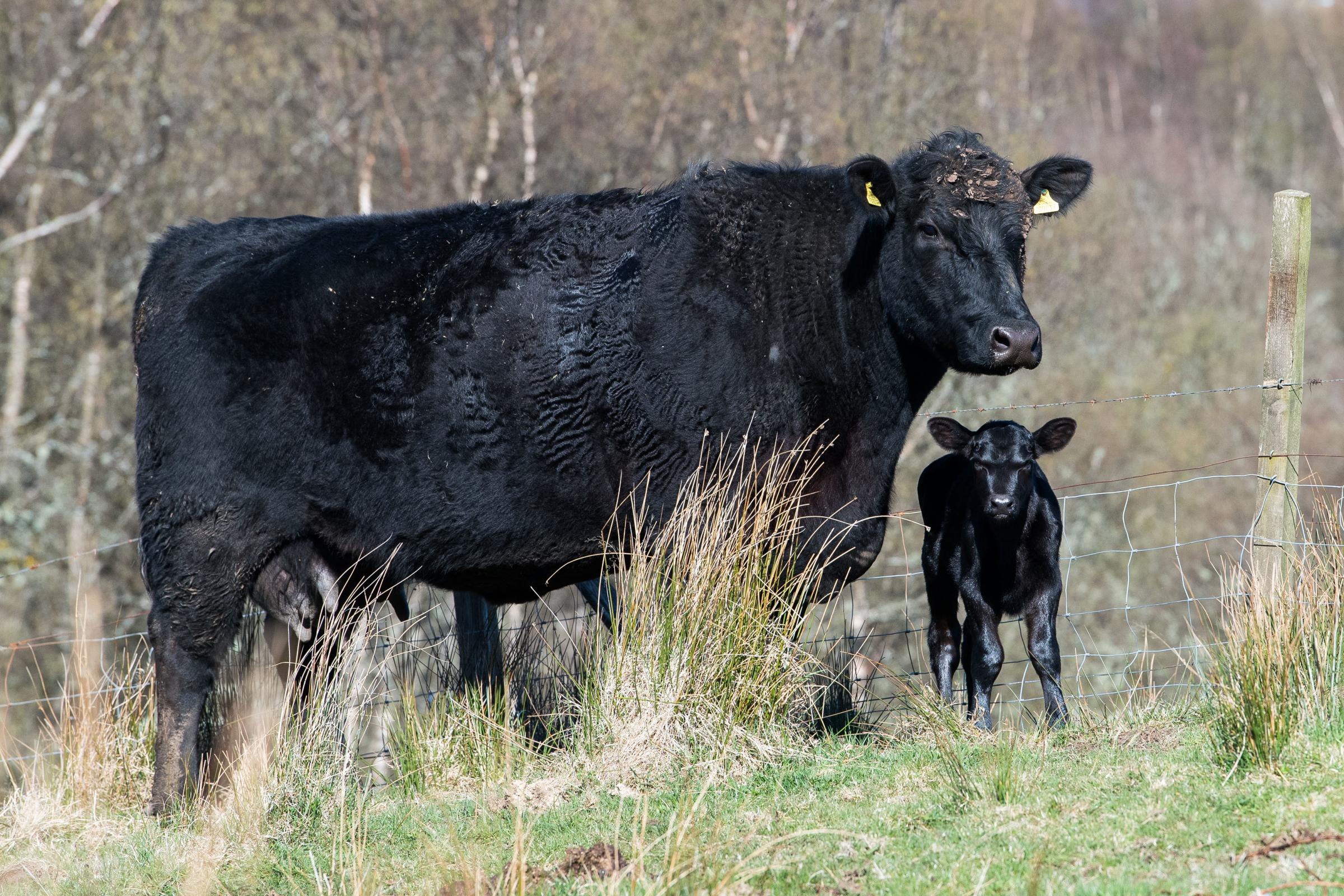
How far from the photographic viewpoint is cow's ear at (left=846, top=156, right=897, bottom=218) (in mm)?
5887

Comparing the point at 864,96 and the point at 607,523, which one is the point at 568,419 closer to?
the point at 607,523

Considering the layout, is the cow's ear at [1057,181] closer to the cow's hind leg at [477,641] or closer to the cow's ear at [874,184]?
the cow's ear at [874,184]

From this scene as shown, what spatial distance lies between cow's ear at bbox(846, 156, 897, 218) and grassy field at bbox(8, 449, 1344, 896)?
1.25 m

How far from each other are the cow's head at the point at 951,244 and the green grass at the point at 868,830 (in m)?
1.80

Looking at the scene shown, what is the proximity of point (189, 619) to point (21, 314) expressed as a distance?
53.0ft

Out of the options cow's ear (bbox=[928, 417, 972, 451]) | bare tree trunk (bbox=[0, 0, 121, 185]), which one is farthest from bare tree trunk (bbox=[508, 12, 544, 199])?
cow's ear (bbox=[928, 417, 972, 451])

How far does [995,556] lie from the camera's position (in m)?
6.45

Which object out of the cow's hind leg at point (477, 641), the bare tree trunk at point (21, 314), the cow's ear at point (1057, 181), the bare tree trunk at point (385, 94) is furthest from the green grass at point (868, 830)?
the bare tree trunk at point (385, 94)

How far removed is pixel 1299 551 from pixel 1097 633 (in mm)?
18080

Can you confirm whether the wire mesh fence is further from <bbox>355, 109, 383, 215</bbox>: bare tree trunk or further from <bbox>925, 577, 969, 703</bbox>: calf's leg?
<bbox>355, 109, 383, 215</bbox>: bare tree trunk

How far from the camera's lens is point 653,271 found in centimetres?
599

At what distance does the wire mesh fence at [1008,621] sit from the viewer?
22.2 ft

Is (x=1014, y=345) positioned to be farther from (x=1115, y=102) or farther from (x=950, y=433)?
(x=1115, y=102)

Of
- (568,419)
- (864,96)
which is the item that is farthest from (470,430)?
(864,96)
